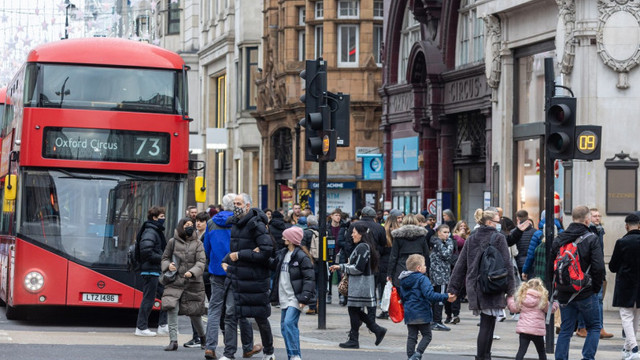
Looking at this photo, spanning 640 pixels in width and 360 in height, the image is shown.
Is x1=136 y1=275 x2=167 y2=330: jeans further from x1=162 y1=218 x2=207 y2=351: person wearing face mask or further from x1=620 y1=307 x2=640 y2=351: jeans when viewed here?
x1=620 y1=307 x2=640 y2=351: jeans

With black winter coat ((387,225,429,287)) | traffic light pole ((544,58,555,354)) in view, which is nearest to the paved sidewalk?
black winter coat ((387,225,429,287))

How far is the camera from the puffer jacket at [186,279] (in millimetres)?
15367

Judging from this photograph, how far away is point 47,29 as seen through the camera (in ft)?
123

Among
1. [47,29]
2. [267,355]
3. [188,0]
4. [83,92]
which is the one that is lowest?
[267,355]

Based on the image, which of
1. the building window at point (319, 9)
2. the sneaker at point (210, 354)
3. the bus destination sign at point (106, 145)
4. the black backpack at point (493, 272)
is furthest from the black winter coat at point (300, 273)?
the building window at point (319, 9)

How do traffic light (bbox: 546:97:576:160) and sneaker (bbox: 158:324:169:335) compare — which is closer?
traffic light (bbox: 546:97:576:160)

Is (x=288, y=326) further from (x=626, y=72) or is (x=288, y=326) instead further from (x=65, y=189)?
(x=626, y=72)

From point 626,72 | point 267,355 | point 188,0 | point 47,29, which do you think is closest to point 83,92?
point 267,355

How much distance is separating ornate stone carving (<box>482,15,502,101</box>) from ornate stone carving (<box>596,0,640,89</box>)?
4.52 meters

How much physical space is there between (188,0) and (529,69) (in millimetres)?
39328

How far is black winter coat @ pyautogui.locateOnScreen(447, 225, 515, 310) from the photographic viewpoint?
1346 centimetres

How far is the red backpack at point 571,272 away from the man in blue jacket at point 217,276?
11.3 feet

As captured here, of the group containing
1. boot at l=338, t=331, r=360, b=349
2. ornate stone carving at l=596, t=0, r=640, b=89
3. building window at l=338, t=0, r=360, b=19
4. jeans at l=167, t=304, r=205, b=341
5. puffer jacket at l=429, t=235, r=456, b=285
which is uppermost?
building window at l=338, t=0, r=360, b=19

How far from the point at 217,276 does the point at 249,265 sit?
105 cm
